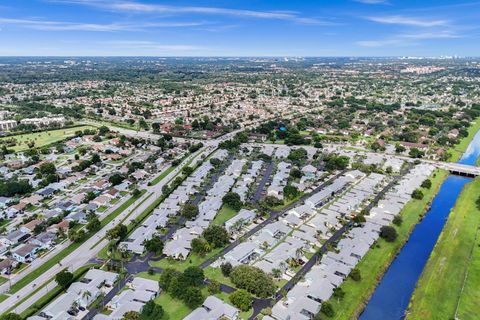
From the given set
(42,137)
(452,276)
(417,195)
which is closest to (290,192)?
(417,195)

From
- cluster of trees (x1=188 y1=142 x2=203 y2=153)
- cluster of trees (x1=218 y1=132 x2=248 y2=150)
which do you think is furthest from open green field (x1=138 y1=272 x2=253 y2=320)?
cluster of trees (x1=218 y1=132 x2=248 y2=150)

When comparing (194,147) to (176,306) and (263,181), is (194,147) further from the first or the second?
(176,306)

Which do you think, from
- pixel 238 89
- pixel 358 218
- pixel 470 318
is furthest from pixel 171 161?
pixel 238 89

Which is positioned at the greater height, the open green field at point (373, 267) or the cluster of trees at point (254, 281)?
the cluster of trees at point (254, 281)

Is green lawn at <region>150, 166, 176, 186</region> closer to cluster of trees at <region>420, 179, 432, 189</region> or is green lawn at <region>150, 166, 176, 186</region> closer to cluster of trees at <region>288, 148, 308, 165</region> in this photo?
cluster of trees at <region>288, 148, 308, 165</region>

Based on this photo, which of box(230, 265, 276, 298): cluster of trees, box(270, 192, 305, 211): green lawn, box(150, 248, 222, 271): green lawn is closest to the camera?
box(230, 265, 276, 298): cluster of trees

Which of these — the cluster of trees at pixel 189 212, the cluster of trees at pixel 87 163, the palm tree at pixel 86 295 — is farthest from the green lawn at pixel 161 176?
the palm tree at pixel 86 295

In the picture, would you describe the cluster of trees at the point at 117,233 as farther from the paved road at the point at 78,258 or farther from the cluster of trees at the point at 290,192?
the cluster of trees at the point at 290,192
